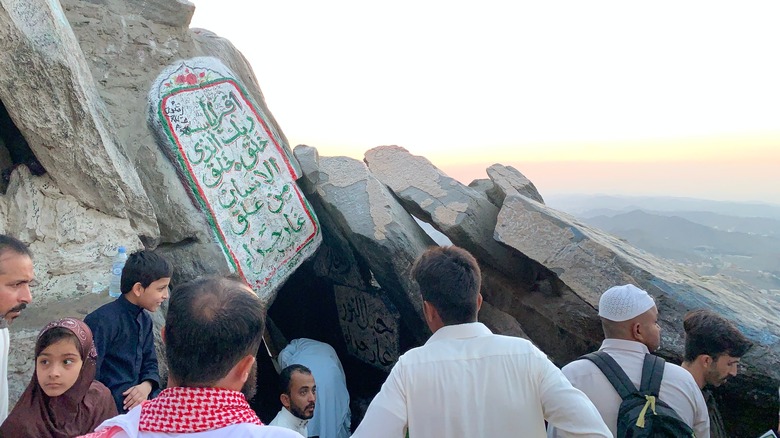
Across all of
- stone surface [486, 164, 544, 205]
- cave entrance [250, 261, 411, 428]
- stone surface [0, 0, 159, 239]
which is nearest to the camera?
stone surface [0, 0, 159, 239]

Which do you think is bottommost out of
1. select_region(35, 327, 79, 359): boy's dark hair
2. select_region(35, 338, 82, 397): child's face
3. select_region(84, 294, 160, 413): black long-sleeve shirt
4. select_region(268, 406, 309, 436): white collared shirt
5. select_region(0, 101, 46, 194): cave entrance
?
select_region(268, 406, 309, 436): white collared shirt

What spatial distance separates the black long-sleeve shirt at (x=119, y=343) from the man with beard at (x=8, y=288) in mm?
424

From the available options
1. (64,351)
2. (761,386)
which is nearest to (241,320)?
(64,351)

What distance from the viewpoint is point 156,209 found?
4.70 metres

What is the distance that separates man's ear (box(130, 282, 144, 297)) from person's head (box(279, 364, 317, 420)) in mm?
1442

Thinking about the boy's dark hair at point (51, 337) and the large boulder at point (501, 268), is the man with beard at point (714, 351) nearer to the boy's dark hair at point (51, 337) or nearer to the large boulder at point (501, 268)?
the large boulder at point (501, 268)

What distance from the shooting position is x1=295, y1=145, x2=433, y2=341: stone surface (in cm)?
541

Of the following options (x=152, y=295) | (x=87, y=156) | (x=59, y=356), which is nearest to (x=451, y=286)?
(x=59, y=356)

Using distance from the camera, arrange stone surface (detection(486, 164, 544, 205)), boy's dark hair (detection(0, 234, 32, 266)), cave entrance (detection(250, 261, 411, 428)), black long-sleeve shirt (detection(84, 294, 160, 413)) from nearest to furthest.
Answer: boy's dark hair (detection(0, 234, 32, 266)) → black long-sleeve shirt (detection(84, 294, 160, 413)) → stone surface (detection(486, 164, 544, 205)) → cave entrance (detection(250, 261, 411, 428))

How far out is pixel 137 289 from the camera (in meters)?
3.08

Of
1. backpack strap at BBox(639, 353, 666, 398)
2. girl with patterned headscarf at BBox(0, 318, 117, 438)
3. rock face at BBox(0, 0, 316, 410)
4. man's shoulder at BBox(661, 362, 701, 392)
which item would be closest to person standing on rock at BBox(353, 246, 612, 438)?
backpack strap at BBox(639, 353, 666, 398)

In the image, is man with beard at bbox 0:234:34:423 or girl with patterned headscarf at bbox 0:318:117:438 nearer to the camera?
girl with patterned headscarf at bbox 0:318:117:438

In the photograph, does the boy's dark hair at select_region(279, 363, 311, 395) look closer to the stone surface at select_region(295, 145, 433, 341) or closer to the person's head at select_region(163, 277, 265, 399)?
the stone surface at select_region(295, 145, 433, 341)

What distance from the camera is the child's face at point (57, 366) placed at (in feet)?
7.77
